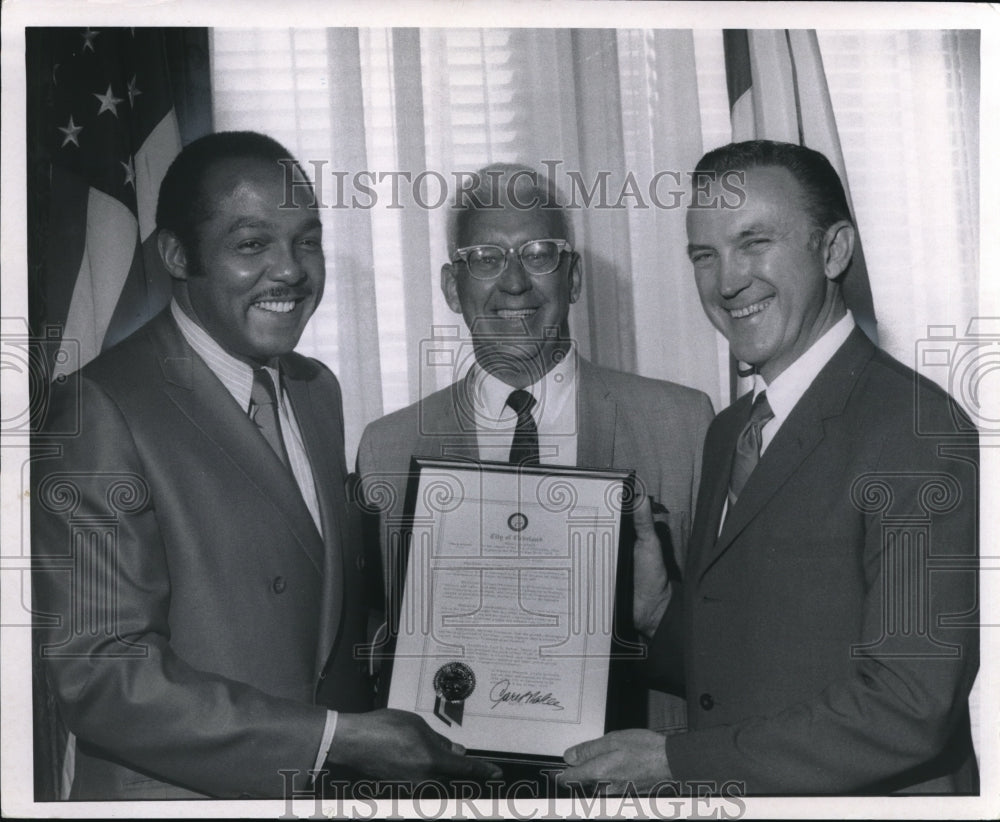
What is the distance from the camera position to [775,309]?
241 centimetres

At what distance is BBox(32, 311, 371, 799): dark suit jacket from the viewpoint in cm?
236

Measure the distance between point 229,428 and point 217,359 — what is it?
160 mm

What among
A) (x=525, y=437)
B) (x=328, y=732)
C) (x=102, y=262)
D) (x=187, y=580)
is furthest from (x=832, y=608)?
(x=102, y=262)

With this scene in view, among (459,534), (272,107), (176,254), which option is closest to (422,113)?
(272,107)

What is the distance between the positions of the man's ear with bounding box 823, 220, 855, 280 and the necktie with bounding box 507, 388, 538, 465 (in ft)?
2.42

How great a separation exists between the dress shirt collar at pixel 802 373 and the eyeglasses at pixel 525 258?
57cm

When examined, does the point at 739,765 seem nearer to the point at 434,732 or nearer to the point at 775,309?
the point at 434,732

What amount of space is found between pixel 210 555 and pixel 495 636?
662 millimetres

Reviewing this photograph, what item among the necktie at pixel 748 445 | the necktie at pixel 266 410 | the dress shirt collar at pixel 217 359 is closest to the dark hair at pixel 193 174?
the dress shirt collar at pixel 217 359

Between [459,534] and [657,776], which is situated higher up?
[459,534]

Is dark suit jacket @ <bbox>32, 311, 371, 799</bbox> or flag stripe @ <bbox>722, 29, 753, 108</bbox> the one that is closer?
dark suit jacket @ <bbox>32, 311, 371, 799</bbox>

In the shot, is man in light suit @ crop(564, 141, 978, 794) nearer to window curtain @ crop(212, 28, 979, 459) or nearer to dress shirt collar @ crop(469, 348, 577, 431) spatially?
window curtain @ crop(212, 28, 979, 459)

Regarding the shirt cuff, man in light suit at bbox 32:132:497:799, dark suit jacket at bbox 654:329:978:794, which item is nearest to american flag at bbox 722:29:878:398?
dark suit jacket at bbox 654:329:978:794

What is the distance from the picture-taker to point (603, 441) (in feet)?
7.98
